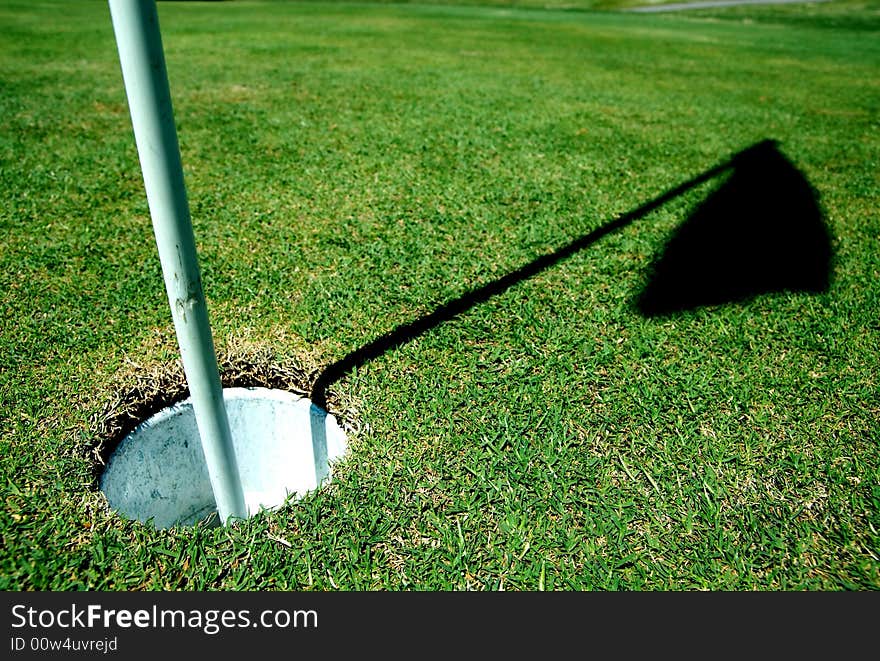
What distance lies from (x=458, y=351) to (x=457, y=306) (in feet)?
1.24

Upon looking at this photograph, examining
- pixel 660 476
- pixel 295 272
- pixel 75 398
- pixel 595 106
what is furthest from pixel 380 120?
pixel 660 476

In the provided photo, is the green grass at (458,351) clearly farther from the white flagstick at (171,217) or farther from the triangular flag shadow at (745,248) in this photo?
the white flagstick at (171,217)

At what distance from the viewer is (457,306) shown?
2828mm

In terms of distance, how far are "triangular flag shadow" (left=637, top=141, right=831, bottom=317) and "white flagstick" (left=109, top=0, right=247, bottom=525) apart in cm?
209

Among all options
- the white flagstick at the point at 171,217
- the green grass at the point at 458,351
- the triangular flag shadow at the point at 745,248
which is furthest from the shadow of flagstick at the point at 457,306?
the white flagstick at the point at 171,217

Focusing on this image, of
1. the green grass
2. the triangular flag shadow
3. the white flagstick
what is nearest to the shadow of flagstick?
the green grass

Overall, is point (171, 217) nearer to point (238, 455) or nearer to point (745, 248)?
point (238, 455)

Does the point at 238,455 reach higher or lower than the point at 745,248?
lower

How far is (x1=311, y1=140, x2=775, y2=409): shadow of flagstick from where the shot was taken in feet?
7.84

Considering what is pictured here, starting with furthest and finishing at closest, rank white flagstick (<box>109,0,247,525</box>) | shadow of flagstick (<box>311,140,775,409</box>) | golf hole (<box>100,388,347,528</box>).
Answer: shadow of flagstick (<box>311,140,775,409</box>), golf hole (<box>100,388,347,528</box>), white flagstick (<box>109,0,247,525</box>)

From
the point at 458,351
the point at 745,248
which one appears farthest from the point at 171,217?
the point at 745,248

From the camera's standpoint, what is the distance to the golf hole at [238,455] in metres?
2.23

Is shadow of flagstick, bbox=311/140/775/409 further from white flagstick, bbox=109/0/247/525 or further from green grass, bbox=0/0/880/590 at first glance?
white flagstick, bbox=109/0/247/525

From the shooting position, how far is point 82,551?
1.67m
